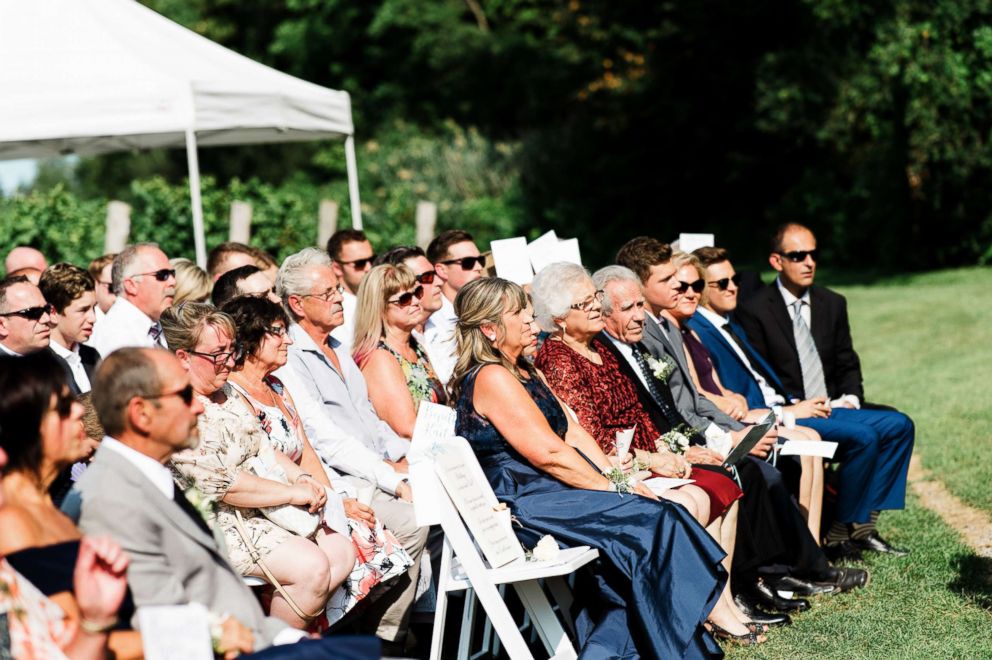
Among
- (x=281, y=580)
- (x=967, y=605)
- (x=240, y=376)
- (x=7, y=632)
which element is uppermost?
(x=240, y=376)

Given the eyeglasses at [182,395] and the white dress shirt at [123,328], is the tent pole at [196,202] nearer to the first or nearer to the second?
the white dress shirt at [123,328]

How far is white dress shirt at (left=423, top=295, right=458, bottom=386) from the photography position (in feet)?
22.5

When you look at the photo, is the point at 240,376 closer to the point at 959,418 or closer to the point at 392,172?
the point at 959,418

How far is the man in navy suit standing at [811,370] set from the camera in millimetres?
7125

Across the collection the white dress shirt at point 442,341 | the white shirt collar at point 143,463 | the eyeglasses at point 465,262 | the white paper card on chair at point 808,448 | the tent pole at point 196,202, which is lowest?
the white paper card on chair at point 808,448

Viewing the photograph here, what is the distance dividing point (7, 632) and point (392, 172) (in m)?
25.7

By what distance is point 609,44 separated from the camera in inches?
1126

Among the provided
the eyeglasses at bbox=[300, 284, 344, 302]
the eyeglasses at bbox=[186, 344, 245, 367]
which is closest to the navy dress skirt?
the eyeglasses at bbox=[186, 344, 245, 367]

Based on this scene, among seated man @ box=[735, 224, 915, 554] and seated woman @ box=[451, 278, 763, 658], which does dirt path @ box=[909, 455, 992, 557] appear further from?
seated woman @ box=[451, 278, 763, 658]

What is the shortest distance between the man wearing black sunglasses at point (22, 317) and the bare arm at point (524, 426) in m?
2.06

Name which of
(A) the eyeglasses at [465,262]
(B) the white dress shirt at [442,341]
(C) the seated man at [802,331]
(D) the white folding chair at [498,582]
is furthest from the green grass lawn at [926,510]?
(A) the eyeglasses at [465,262]

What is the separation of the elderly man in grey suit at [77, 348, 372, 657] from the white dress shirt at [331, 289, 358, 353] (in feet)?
9.94

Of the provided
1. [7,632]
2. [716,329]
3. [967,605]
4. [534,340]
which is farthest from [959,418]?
[7,632]

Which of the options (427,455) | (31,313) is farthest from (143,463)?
(31,313)
